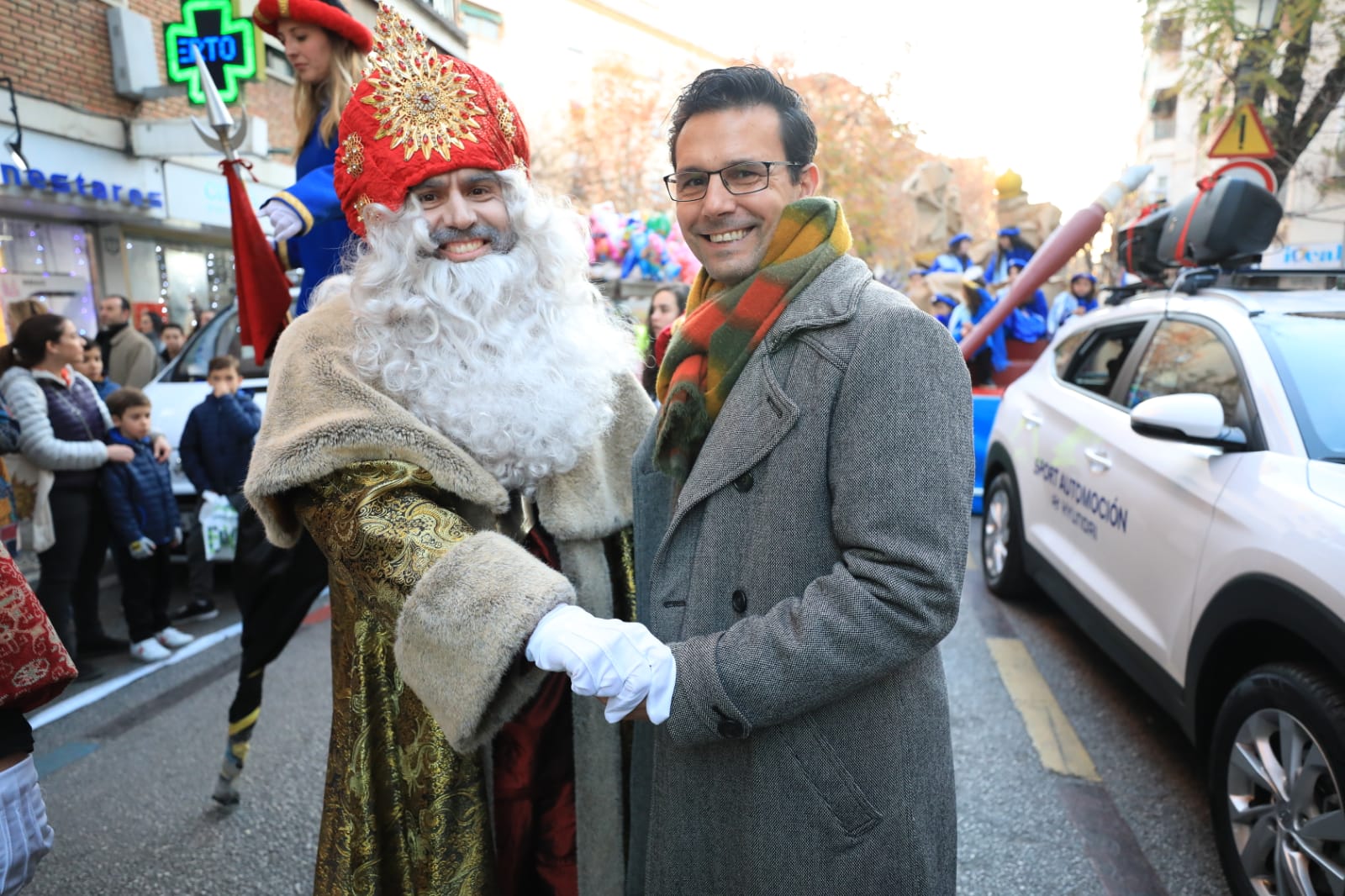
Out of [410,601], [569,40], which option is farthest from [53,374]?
[569,40]

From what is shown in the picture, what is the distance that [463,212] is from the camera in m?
1.74

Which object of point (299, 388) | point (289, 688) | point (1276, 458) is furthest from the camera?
point (289, 688)

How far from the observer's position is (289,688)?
418 cm

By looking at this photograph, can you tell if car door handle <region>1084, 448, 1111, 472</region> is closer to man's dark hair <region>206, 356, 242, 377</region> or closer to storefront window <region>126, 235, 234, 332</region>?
man's dark hair <region>206, 356, 242, 377</region>

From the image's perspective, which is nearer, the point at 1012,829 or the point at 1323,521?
the point at 1323,521

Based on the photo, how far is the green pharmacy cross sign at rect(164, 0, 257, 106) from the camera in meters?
9.32

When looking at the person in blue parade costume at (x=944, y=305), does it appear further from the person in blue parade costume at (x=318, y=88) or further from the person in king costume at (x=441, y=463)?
the person in king costume at (x=441, y=463)

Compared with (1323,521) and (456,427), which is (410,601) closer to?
(456,427)

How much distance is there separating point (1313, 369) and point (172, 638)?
17.6ft

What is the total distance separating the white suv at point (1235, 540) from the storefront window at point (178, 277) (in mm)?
10958

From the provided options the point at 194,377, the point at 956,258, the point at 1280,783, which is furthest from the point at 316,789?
the point at 956,258

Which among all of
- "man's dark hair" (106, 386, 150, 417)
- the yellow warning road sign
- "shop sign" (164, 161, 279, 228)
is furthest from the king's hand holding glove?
"shop sign" (164, 161, 279, 228)

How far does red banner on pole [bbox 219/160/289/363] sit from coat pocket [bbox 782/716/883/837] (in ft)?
6.69

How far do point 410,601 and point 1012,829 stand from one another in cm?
247
